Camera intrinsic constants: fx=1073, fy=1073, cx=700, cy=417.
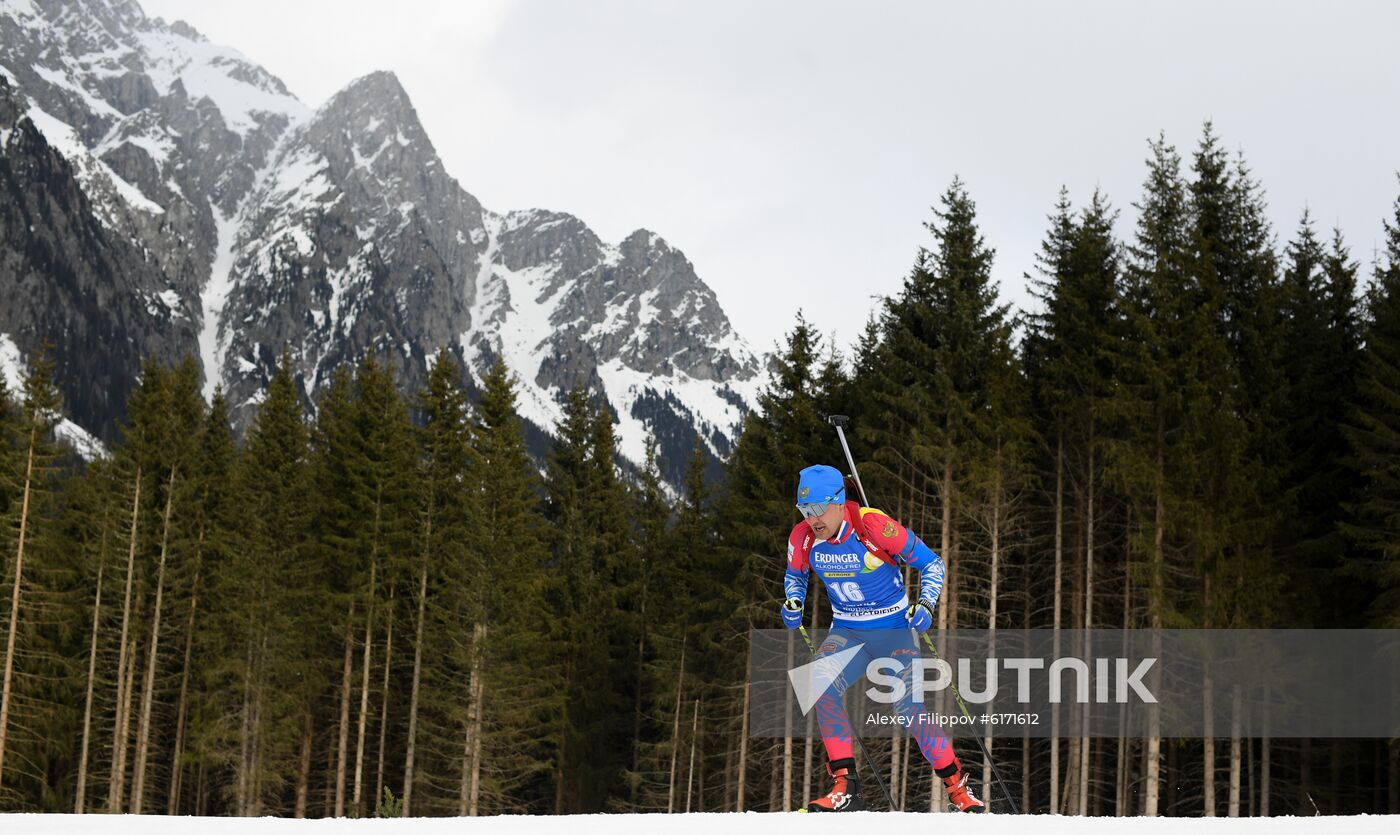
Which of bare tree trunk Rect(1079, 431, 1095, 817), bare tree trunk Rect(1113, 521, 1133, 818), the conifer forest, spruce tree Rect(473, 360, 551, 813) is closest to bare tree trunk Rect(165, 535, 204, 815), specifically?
the conifer forest

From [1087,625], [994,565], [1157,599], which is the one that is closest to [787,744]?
[994,565]

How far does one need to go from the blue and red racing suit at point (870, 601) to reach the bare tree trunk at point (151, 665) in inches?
1178

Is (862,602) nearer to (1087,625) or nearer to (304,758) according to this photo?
(1087,625)

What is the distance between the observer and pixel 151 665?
32719 millimetres

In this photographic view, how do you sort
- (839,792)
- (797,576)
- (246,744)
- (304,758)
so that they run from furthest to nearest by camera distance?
(304,758), (246,744), (797,576), (839,792)

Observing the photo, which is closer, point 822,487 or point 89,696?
point 822,487

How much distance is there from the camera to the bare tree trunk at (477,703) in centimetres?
2805

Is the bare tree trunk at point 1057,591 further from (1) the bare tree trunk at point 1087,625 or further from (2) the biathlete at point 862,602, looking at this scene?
(2) the biathlete at point 862,602

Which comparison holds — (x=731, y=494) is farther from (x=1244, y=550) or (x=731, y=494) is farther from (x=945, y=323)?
(x=1244, y=550)

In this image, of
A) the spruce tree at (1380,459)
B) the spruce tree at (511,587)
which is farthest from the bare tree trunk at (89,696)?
the spruce tree at (1380,459)

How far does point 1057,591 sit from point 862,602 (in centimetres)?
1676

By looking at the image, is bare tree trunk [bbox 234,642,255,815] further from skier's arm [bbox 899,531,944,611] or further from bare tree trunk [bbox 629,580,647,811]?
skier's arm [bbox 899,531,944,611]

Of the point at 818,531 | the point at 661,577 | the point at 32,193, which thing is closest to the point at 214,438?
the point at 661,577

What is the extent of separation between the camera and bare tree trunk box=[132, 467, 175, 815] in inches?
1257
